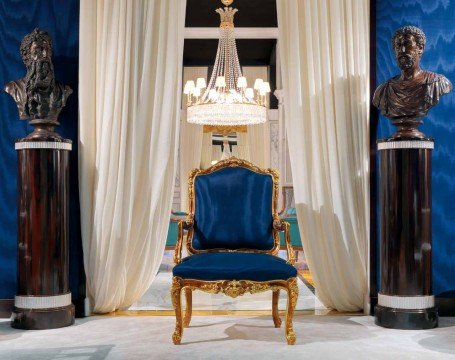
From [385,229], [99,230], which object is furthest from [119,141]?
[385,229]

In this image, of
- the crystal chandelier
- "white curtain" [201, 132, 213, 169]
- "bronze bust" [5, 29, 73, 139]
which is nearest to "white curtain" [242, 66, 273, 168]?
"white curtain" [201, 132, 213, 169]

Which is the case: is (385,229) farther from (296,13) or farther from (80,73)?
(80,73)

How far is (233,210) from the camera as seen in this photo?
3744mm

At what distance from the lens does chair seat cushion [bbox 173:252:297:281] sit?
3213 mm

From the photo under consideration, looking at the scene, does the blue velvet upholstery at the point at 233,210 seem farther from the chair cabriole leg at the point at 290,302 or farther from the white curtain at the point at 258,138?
the white curtain at the point at 258,138

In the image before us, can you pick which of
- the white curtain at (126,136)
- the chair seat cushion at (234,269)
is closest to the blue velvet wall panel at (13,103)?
the white curtain at (126,136)

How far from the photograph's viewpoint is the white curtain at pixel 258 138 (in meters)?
11.3

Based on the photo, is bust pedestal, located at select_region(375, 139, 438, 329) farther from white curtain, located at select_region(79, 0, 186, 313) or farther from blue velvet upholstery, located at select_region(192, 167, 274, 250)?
white curtain, located at select_region(79, 0, 186, 313)

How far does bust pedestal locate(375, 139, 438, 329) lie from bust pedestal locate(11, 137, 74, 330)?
2.06 metres

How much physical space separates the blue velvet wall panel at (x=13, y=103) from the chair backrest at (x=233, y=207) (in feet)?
3.28

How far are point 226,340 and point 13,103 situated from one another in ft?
7.13

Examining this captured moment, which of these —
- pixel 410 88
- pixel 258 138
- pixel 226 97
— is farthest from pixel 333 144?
pixel 258 138

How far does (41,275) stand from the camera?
3799 millimetres

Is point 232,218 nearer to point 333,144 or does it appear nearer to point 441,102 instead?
point 333,144
